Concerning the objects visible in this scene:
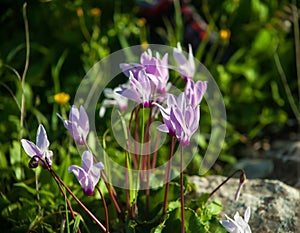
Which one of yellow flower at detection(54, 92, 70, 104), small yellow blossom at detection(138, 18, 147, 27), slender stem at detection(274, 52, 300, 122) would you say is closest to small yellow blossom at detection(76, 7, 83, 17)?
small yellow blossom at detection(138, 18, 147, 27)

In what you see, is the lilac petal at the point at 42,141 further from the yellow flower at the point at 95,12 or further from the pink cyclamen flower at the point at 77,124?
the yellow flower at the point at 95,12

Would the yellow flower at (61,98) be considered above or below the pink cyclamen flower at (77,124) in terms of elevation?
below

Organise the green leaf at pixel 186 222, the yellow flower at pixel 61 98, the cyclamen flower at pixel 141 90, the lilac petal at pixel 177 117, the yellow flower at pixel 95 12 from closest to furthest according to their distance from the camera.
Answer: the lilac petal at pixel 177 117
the cyclamen flower at pixel 141 90
the green leaf at pixel 186 222
the yellow flower at pixel 61 98
the yellow flower at pixel 95 12

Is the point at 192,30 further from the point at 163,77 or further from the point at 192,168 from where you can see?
the point at 163,77

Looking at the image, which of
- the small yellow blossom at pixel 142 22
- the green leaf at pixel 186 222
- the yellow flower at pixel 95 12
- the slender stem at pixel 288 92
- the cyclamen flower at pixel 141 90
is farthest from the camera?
the small yellow blossom at pixel 142 22

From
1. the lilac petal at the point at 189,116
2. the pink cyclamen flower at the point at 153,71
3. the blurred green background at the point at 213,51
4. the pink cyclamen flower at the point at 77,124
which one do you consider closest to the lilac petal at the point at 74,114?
the pink cyclamen flower at the point at 77,124

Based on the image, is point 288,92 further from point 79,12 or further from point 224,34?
point 79,12

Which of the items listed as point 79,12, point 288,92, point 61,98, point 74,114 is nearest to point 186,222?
point 74,114
